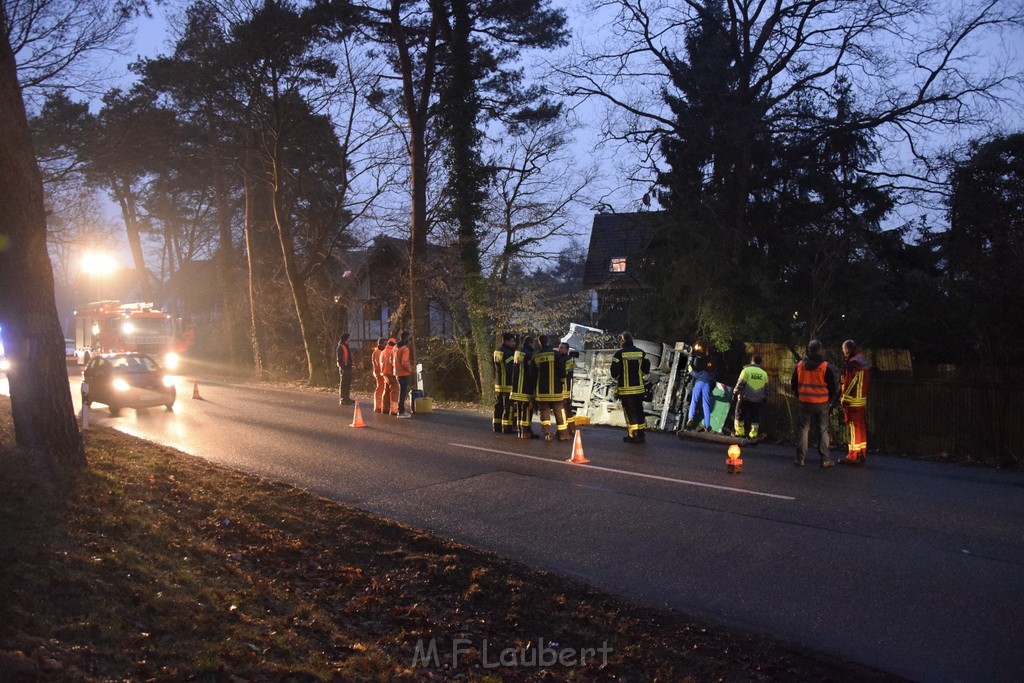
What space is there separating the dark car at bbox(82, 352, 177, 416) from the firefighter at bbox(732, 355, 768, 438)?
1297 cm

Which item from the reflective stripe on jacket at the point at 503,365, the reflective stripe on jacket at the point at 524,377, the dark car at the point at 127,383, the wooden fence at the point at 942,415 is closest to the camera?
the wooden fence at the point at 942,415

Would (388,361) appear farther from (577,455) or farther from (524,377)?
(577,455)

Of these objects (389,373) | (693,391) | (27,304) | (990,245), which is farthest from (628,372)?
(27,304)

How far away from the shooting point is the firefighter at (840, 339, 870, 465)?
465 inches

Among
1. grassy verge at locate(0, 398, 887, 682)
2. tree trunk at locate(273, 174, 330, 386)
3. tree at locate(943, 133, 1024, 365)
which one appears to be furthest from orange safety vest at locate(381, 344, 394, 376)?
tree at locate(943, 133, 1024, 365)

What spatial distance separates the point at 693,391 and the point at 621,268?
17.6 metres

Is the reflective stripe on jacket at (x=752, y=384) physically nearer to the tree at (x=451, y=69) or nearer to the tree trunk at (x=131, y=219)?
the tree at (x=451, y=69)

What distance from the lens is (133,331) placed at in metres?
33.6

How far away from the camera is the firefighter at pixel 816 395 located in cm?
1152

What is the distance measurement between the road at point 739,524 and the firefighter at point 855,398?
0.32 meters

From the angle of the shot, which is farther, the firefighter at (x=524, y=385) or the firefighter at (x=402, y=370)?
the firefighter at (x=402, y=370)

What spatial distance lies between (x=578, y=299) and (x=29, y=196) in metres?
14.7

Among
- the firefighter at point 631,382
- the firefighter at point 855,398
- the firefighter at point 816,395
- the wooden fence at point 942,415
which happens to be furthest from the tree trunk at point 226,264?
the firefighter at point 855,398

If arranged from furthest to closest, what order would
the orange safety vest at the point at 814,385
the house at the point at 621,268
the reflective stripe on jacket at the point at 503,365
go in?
the house at the point at 621,268 < the reflective stripe on jacket at the point at 503,365 < the orange safety vest at the point at 814,385
